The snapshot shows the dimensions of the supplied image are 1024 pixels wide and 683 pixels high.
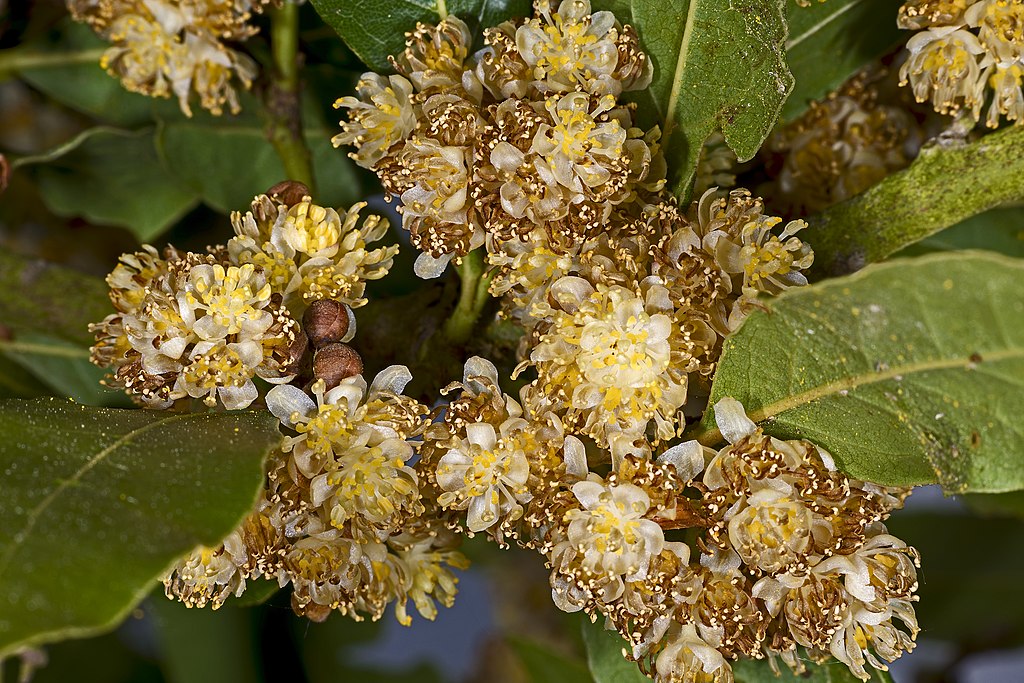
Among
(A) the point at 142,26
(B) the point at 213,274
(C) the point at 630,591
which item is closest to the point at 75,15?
(A) the point at 142,26

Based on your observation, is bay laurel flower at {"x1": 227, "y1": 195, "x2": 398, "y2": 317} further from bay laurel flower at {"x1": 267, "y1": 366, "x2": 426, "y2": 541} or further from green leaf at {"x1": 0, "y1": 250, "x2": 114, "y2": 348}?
green leaf at {"x1": 0, "y1": 250, "x2": 114, "y2": 348}

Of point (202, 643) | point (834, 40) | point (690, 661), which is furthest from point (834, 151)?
point (202, 643)

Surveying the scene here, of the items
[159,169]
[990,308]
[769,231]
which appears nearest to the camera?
[990,308]

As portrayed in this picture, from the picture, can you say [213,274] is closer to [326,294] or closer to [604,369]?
[326,294]

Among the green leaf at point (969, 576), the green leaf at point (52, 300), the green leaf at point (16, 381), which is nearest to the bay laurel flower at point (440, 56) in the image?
the green leaf at point (52, 300)

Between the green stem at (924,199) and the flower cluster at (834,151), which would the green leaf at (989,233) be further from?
the green stem at (924,199)

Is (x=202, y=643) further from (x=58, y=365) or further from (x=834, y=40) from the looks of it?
(x=834, y=40)
